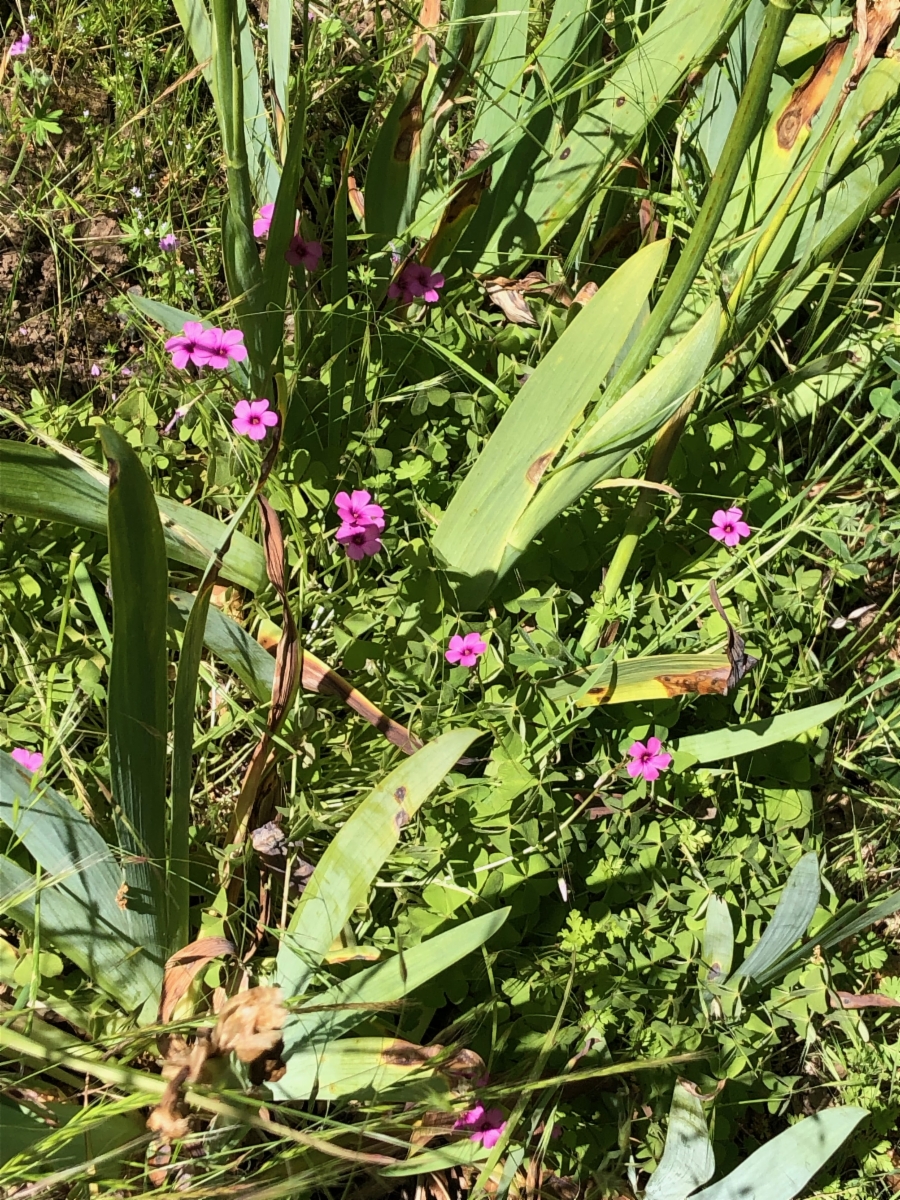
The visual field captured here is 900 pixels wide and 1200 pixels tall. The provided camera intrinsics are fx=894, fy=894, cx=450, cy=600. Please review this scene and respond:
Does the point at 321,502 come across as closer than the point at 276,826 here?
No

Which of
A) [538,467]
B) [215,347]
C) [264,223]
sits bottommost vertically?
[538,467]

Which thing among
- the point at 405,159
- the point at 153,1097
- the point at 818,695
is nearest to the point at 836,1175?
the point at 818,695

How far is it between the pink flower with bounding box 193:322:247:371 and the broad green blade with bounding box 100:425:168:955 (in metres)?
0.42

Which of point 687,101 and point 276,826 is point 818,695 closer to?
point 276,826

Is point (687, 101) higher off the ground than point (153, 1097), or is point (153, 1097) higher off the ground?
point (687, 101)

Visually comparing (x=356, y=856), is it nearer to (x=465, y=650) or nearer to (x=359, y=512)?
(x=465, y=650)

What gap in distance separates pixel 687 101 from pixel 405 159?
21.4 inches

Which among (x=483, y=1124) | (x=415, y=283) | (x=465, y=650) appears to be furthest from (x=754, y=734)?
(x=415, y=283)

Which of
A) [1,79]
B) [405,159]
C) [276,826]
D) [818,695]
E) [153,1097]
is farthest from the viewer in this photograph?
[1,79]

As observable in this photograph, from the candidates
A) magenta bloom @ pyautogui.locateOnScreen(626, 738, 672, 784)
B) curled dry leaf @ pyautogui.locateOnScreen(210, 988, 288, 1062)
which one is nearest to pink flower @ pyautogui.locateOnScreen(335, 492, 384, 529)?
magenta bloom @ pyautogui.locateOnScreen(626, 738, 672, 784)

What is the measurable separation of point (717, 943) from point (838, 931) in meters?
0.17

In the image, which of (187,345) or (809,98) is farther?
(809,98)

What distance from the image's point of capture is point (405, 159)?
1401 mm

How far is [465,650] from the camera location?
128 centimetres
